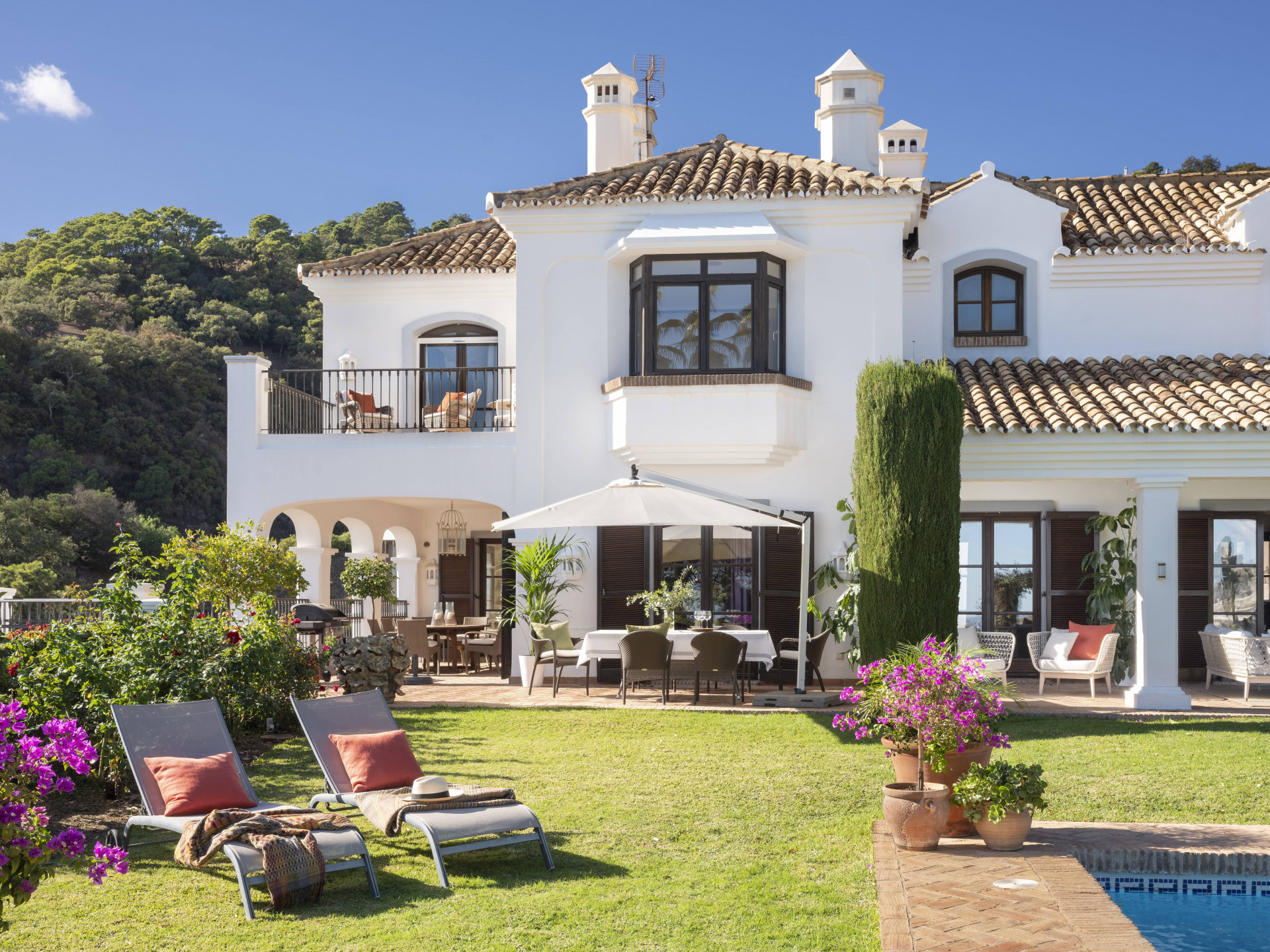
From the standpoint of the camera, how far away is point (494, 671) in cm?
1830

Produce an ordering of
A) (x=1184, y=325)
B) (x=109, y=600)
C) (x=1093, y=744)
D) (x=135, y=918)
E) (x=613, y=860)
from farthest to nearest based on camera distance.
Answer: (x=1184, y=325), (x=1093, y=744), (x=109, y=600), (x=613, y=860), (x=135, y=918)

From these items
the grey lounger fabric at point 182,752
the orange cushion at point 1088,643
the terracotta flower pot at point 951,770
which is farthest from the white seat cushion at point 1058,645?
the grey lounger fabric at point 182,752

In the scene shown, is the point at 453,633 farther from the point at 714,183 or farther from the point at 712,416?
the point at 714,183

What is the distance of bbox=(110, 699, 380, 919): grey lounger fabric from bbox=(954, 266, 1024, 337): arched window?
1340 centimetres

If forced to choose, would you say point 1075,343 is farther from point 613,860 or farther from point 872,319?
point 613,860

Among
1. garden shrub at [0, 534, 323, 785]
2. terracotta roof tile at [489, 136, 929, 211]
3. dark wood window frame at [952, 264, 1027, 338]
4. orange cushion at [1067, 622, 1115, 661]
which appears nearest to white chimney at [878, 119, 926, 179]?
terracotta roof tile at [489, 136, 929, 211]

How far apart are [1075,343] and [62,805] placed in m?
14.8

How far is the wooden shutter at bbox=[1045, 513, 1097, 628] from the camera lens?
1642cm

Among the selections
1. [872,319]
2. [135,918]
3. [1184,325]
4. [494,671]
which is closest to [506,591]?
[494,671]

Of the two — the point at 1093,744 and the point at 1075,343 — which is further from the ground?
the point at 1075,343

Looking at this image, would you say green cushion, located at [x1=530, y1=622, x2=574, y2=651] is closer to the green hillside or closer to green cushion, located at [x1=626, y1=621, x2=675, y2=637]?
green cushion, located at [x1=626, y1=621, x2=675, y2=637]

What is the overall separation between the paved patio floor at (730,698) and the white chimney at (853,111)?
8581 mm

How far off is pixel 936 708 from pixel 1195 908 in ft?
6.18

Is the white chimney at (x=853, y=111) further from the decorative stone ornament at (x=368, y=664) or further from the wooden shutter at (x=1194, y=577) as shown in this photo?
the decorative stone ornament at (x=368, y=664)
